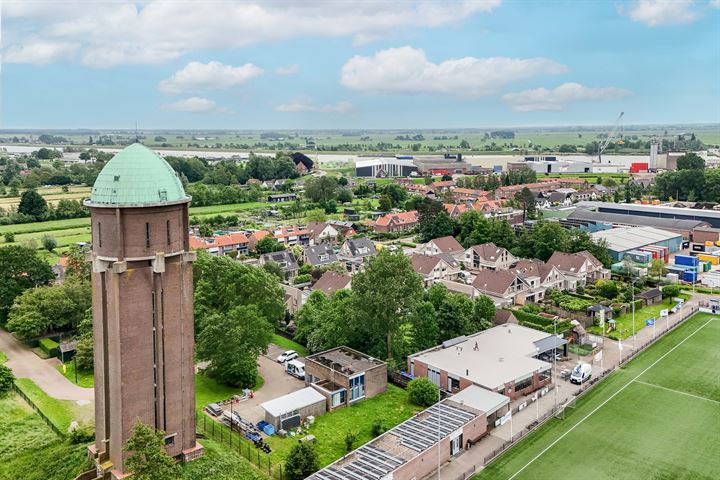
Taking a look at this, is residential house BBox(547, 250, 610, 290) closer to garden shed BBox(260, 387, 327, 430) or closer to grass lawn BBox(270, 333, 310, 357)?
grass lawn BBox(270, 333, 310, 357)

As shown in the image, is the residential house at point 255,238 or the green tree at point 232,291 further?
Answer: the residential house at point 255,238

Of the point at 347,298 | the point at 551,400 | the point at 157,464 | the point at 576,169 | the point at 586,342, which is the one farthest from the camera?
the point at 576,169

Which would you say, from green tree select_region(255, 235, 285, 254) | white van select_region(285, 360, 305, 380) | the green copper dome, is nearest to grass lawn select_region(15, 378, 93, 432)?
white van select_region(285, 360, 305, 380)

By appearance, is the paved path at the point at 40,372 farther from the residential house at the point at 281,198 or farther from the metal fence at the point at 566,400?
the residential house at the point at 281,198

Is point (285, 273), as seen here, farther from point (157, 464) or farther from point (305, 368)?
point (157, 464)

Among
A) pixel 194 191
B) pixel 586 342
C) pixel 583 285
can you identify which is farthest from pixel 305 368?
pixel 194 191

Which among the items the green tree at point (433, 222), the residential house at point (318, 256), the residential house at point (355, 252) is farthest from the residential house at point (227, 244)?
the green tree at point (433, 222)
